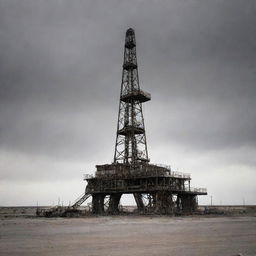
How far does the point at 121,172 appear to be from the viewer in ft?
184

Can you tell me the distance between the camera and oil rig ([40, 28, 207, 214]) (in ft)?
169

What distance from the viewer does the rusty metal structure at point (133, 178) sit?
51.5m

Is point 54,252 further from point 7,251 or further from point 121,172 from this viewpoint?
point 121,172

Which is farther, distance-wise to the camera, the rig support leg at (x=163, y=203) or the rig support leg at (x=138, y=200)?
the rig support leg at (x=138, y=200)

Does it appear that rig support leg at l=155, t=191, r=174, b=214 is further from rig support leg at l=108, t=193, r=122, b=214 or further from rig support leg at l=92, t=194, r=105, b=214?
rig support leg at l=92, t=194, r=105, b=214

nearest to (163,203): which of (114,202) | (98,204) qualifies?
(114,202)

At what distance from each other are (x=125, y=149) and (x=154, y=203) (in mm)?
13171

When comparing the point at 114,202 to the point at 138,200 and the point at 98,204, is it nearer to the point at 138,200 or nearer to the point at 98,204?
the point at 98,204

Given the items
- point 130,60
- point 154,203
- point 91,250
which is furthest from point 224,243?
point 130,60

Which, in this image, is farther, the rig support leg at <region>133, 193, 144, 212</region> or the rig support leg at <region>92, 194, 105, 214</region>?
the rig support leg at <region>92, 194, 105, 214</region>

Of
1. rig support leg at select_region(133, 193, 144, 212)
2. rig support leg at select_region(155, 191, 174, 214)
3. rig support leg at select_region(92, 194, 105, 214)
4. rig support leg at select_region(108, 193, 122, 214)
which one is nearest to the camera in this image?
rig support leg at select_region(155, 191, 174, 214)

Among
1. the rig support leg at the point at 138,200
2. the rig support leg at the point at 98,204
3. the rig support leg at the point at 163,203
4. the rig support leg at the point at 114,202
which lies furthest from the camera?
the rig support leg at the point at 98,204

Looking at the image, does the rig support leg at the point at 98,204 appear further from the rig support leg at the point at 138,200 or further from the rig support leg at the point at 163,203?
the rig support leg at the point at 163,203

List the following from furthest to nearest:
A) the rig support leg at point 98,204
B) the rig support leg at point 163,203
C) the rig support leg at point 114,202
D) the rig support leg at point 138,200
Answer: the rig support leg at point 98,204 → the rig support leg at point 114,202 → the rig support leg at point 138,200 → the rig support leg at point 163,203
